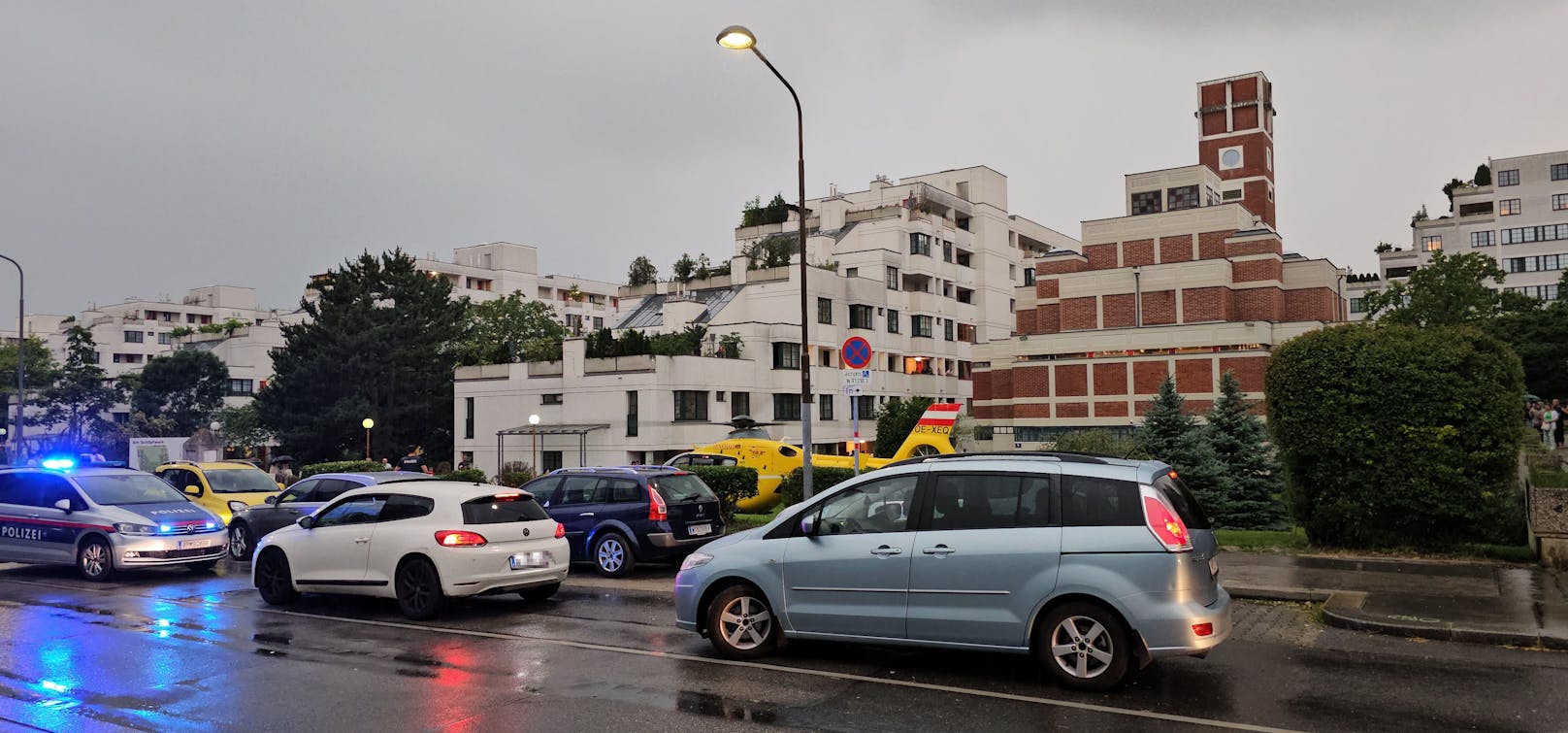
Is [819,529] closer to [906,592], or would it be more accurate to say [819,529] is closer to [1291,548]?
[906,592]

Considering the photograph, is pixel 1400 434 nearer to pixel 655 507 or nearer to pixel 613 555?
pixel 655 507

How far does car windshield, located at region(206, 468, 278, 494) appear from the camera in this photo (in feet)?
69.7

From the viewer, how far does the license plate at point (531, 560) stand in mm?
11727

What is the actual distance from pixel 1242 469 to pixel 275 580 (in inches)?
784

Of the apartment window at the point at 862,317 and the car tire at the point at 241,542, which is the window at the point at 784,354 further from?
the car tire at the point at 241,542

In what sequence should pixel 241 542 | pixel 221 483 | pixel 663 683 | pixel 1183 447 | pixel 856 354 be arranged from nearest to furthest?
pixel 663 683 → pixel 856 354 → pixel 241 542 → pixel 221 483 → pixel 1183 447

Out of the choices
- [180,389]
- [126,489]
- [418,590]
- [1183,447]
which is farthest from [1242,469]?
[180,389]

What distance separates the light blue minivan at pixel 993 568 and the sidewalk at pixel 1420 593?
2.83m

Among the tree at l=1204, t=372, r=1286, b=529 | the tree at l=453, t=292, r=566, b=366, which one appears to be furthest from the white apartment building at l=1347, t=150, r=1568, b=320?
the tree at l=1204, t=372, r=1286, b=529

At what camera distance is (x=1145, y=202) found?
60406mm

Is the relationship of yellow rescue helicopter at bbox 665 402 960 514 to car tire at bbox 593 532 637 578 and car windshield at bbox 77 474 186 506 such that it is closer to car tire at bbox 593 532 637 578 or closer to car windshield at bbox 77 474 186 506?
car tire at bbox 593 532 637 578

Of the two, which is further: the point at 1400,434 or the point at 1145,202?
the point at 1145,202

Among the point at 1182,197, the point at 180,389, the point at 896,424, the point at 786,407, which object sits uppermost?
the point at 1182,197

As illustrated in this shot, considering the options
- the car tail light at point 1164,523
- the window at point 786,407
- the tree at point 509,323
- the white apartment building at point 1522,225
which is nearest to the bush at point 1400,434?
A: the car tail light at point 1164,523
